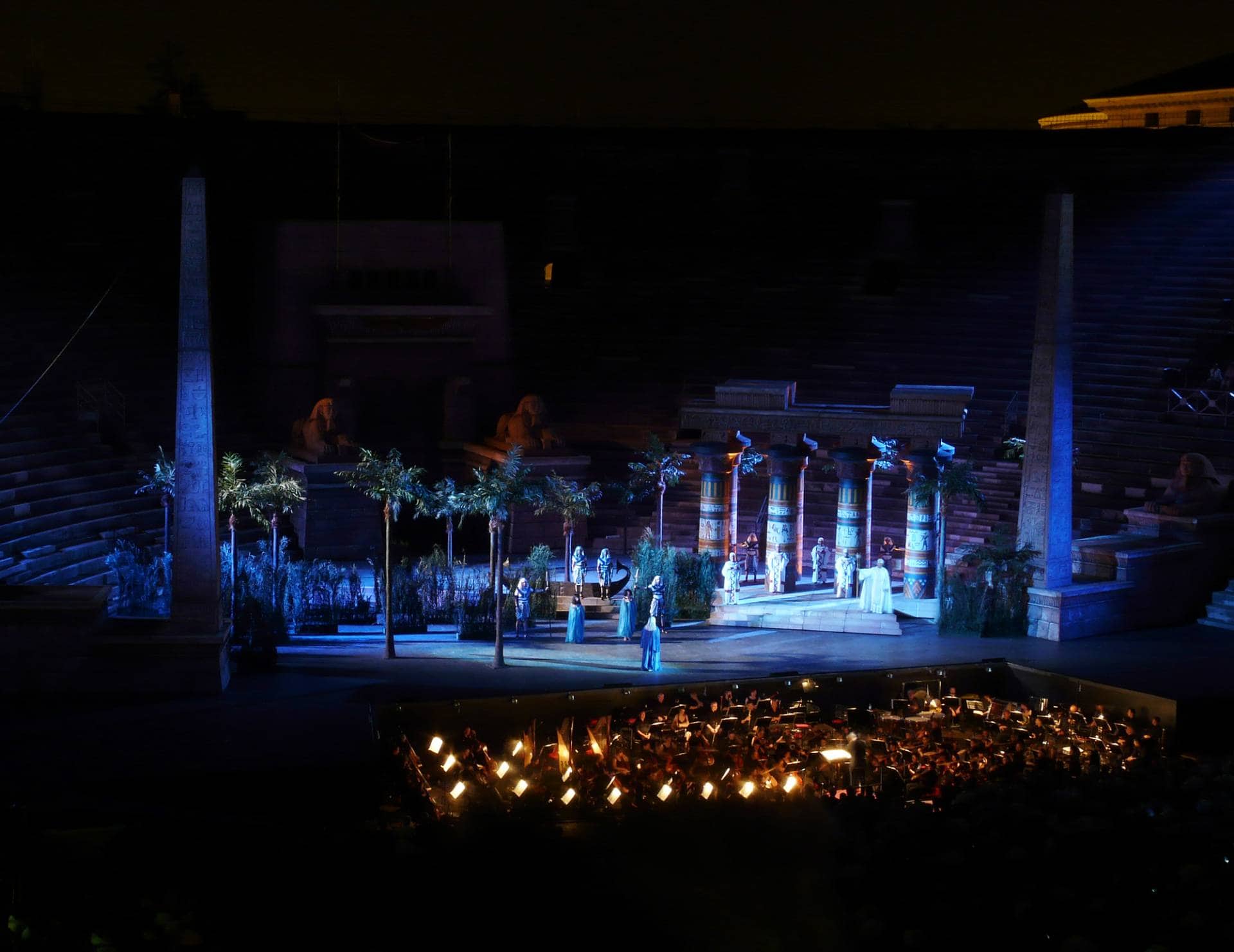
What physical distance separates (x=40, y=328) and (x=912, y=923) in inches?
1008

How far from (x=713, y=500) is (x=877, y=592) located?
4249 millimetres

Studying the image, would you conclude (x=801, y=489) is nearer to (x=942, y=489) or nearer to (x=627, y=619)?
(x=942, y=489)

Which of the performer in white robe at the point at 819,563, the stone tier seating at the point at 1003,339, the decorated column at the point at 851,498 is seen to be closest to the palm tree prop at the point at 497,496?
the decorated column at the point at 851,498

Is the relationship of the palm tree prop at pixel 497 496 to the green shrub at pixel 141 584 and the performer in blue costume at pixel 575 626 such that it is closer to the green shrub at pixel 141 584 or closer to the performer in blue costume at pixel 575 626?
the performer in blue costume at pixel 575 626

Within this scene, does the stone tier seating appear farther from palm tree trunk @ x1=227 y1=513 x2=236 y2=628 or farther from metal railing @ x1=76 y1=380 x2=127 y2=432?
metal railing @ x1=76 y1=380 x2=127 y2=432

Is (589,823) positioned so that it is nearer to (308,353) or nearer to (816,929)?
(816,929)

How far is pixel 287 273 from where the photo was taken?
37.4 m

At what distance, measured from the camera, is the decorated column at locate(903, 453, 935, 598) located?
2995 cm

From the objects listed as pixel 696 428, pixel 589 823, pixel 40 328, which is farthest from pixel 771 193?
pixel 589 823

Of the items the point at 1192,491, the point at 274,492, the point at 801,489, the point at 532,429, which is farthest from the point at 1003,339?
the point at 274,492

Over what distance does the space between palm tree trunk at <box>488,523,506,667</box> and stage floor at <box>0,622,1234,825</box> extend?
8.6 inches

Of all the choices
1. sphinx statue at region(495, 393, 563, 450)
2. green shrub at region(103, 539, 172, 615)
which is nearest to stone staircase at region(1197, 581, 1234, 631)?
sphinx statue at region(495, 393, 563, 450)

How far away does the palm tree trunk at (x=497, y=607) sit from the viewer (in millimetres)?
25391

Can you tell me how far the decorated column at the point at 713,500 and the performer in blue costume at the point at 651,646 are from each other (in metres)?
6.39
